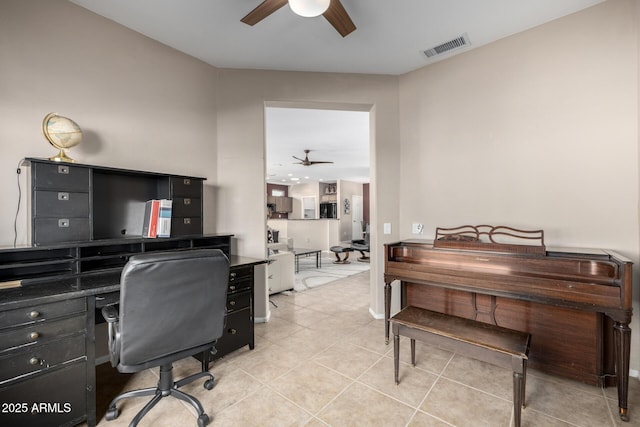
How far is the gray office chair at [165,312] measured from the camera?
4.76 ft

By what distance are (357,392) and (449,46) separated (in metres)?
3.21

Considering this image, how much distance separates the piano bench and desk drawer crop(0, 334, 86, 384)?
2.03 m

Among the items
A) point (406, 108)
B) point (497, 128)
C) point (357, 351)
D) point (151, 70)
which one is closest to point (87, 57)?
point (151, 70)

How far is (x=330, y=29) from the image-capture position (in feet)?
8.34

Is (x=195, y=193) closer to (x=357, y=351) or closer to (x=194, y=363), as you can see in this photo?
(x=194, y=363)

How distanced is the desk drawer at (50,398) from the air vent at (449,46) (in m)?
3.80

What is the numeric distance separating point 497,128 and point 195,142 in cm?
310

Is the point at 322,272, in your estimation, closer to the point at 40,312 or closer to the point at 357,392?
the point at 357,392

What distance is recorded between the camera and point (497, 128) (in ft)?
8.91

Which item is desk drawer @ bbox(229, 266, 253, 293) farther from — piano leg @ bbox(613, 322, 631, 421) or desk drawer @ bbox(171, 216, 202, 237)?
piano leg @ bbox(613, 322, 631, 421)

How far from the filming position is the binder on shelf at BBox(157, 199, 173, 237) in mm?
2418

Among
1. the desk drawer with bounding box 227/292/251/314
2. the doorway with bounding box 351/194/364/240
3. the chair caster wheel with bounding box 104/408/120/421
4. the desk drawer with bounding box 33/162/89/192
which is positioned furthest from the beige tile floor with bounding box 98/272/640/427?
the doorway with bounding box 351/194/364/240

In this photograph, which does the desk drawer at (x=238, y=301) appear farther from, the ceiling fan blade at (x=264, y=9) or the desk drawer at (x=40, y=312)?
the ceiling fan blade at (x=264, y=9)

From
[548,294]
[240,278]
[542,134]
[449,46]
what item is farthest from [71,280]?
[542,134]
